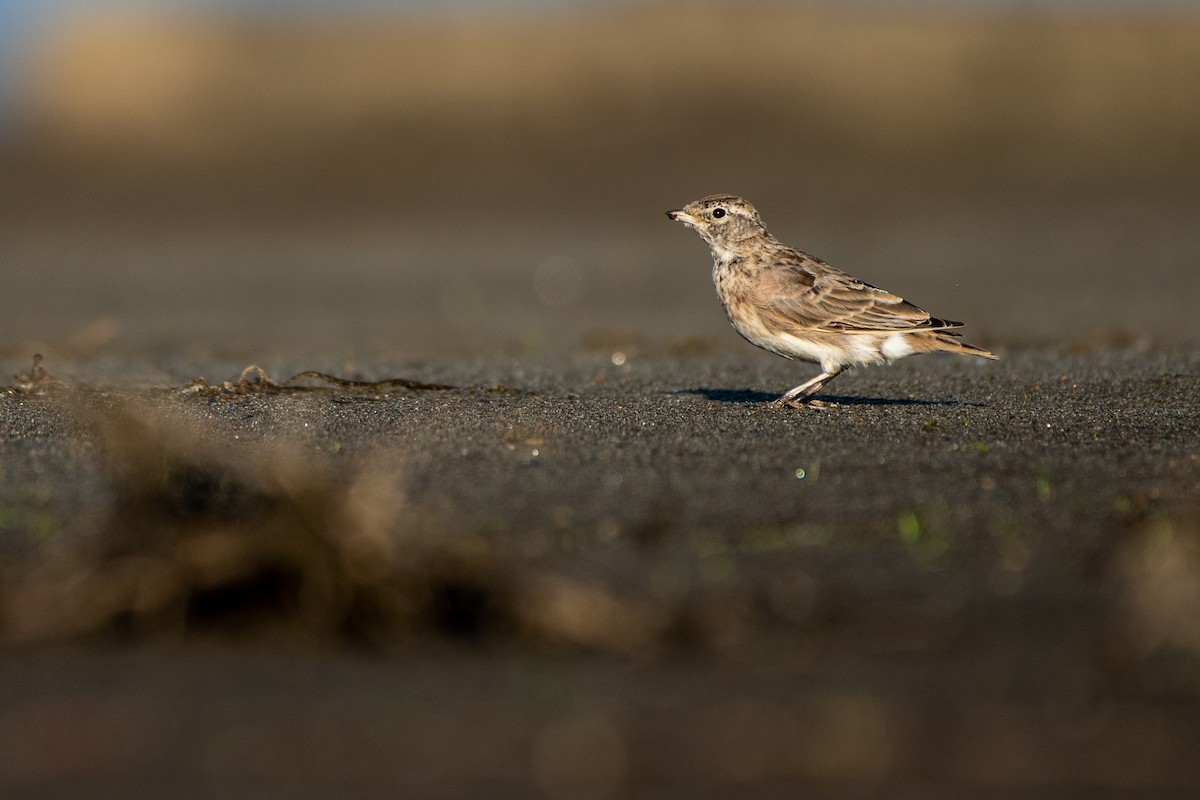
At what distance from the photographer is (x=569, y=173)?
2631 cm

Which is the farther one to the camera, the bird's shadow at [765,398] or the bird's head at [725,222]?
the bird's head at [725,222]

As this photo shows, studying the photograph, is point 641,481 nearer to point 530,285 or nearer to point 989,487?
point 989,487

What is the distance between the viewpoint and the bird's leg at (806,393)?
828cm

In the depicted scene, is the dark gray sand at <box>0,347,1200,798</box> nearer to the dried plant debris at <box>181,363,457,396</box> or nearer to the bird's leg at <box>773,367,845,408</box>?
the bird's leg at <box>773,367,845,408</box>

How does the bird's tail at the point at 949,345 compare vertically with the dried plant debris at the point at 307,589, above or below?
above

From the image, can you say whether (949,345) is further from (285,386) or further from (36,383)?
(36,383)

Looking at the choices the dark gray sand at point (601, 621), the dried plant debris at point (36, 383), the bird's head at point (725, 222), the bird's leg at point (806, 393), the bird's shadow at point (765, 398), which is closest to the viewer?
the dark gray sand at point (601, 621)

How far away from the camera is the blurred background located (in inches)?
605

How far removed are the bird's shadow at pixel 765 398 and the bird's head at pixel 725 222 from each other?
79 cm

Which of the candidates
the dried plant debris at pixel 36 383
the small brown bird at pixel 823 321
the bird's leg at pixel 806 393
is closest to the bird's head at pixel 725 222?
the small brown bird at pixel 823 321

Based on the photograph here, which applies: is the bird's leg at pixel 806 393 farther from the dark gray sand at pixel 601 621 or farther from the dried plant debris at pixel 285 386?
the dried plant debris at pixel 285 386

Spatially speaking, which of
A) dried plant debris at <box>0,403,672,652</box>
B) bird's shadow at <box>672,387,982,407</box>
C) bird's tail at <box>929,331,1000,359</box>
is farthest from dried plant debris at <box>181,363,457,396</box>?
dried plant debris at <box>0,403,672,652</box>

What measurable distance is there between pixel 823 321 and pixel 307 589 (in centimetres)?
448

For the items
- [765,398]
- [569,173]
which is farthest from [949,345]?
[569,173]
